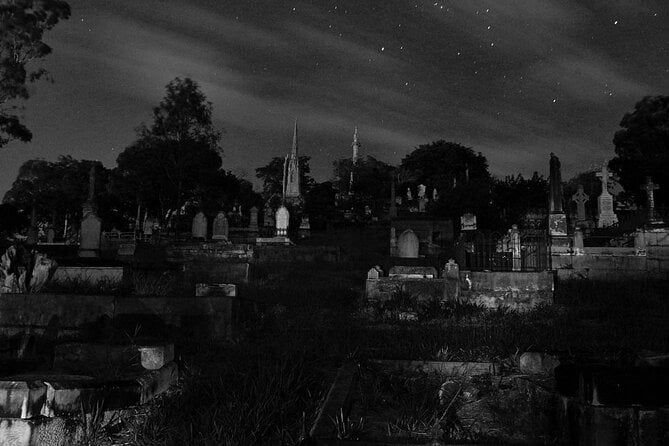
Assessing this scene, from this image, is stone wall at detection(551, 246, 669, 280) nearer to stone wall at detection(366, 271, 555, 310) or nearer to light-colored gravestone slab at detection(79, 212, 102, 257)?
stone wall at detection(366, 271, 555, 310)

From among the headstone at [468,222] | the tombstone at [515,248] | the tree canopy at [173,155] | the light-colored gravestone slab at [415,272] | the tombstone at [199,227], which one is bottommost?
the light-colored gravestone slab at [415,272]

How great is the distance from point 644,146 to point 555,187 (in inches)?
885

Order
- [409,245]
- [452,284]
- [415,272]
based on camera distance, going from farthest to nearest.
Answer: [409,245] < [415,272] < [452,284]

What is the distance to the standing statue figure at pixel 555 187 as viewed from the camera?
19141mm

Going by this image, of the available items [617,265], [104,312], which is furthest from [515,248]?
[104,312]

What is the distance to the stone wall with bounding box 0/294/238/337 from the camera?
695cm

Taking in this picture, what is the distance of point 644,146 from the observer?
120ft

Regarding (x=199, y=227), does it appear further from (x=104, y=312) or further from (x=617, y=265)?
(x=104, y=312)

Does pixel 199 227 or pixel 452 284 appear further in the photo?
pixel 199 227

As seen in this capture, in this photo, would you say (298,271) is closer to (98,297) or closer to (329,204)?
(98,297)

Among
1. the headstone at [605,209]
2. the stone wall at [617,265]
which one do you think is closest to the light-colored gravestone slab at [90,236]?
the stone wall at [617,265]

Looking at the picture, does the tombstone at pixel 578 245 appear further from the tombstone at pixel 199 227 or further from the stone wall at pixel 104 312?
the tombstone at pixel 199 227

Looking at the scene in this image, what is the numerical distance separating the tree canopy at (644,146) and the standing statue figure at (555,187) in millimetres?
20104

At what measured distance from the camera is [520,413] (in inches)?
185
